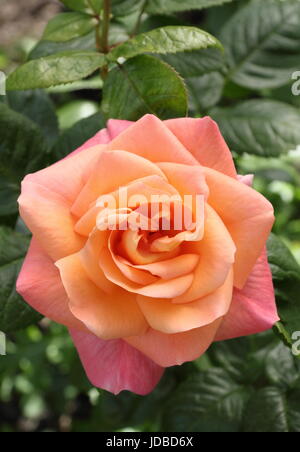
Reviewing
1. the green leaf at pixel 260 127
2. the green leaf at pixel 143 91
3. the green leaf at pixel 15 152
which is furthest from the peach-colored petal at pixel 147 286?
the green leaf at pixel 260 127

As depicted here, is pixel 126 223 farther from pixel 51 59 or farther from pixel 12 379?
pixel 12 379

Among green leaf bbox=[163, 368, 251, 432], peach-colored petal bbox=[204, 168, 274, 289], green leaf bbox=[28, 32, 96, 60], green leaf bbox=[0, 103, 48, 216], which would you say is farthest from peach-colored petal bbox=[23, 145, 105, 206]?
green leaf bbox=[163, 368, 251, 432]

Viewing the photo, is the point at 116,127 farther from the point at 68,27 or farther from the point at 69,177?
the point at 68,27

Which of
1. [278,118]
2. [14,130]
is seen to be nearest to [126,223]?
[14,130]

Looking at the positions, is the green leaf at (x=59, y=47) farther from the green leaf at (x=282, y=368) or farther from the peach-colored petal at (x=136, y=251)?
the green leaf at (x=282, y=368)

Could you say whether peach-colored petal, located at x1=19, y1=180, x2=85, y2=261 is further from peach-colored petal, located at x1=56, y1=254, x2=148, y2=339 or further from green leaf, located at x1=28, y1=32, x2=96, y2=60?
green leaf, located at x1=28, y1=32, x2=96, y2=60

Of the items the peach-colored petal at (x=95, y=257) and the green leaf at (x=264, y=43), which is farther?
the green leaf at (x=264, y=43)

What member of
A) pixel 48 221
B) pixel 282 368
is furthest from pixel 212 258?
pixel 282 368
